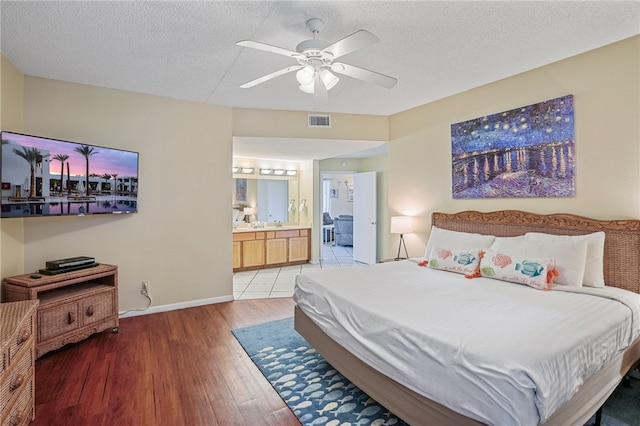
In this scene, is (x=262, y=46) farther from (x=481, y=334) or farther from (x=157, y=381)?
(x=157, y=381)

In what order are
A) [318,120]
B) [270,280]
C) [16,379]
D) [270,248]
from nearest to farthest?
[16,379]
[318,120]
[270,280]
[270,248]

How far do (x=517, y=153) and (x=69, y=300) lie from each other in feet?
14.7

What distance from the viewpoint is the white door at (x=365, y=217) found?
6.65 meters

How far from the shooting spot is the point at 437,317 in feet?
6.14

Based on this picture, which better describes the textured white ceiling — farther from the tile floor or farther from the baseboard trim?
the tile floor

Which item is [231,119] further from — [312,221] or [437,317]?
[437,317]

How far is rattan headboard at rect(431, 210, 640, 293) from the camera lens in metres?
2.48

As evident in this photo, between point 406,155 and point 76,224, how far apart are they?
4095 mm

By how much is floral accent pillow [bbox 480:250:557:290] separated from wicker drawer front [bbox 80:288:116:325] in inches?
143

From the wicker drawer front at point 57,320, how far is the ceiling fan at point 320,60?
2.64 meters

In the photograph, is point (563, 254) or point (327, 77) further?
point (563, 254)

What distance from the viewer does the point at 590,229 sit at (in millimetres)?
2701

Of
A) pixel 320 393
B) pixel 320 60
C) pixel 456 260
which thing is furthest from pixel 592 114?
pixel 320 393

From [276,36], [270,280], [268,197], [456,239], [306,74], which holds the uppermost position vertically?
[276,36]
